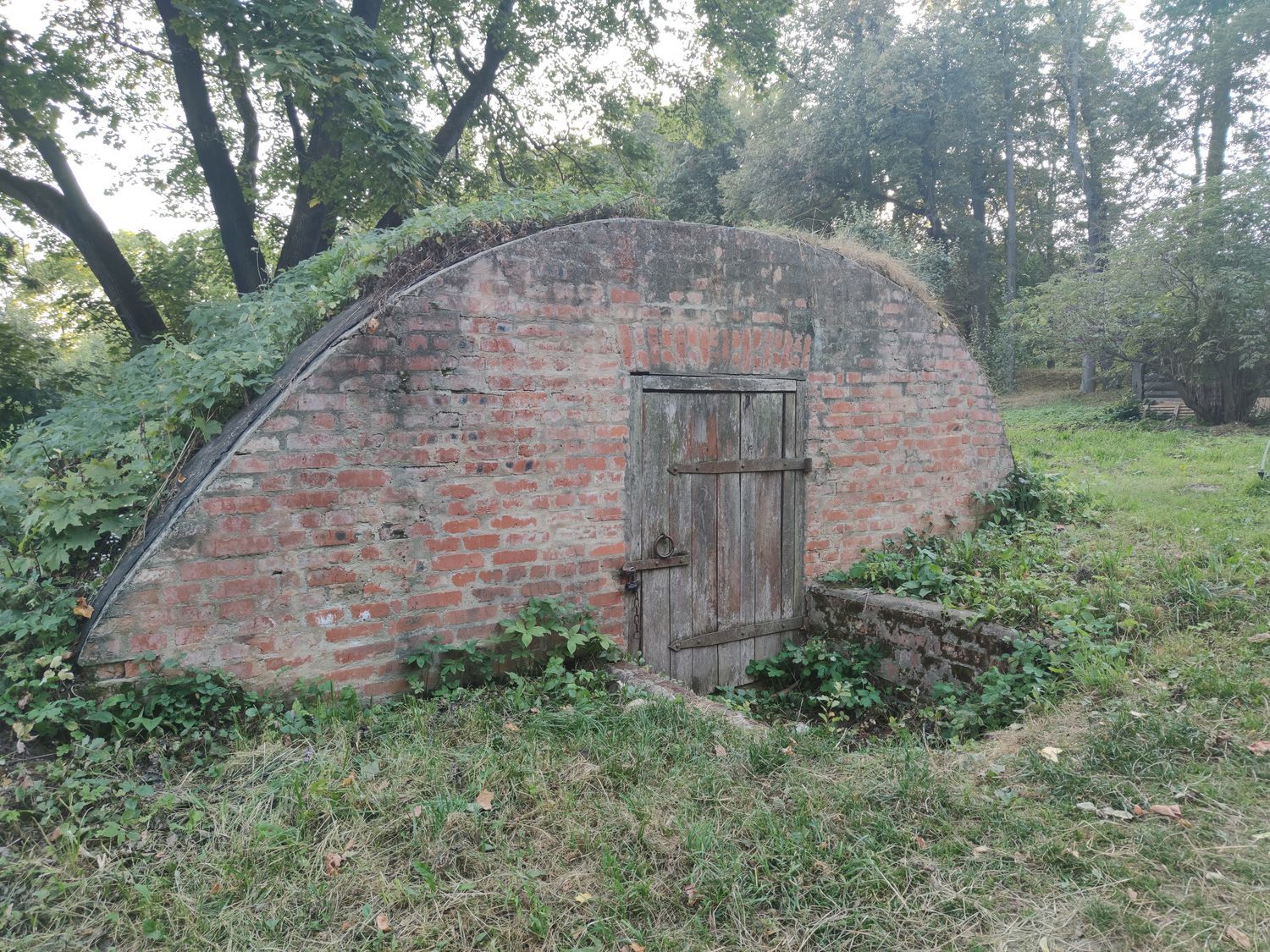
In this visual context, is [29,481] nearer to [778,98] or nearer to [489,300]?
[489,300]

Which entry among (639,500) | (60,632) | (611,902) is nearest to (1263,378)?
(639,500)

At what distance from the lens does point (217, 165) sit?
9.90m

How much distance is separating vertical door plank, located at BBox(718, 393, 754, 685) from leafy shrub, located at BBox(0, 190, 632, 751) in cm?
182

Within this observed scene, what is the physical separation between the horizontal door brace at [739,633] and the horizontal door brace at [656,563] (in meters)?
0.57

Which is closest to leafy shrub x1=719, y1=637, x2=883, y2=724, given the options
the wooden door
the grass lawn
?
the wooden door

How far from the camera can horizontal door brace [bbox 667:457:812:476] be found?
494 cm

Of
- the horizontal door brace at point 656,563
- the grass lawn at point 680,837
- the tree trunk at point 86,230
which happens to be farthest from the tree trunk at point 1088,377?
the tree trunk at point 86,230

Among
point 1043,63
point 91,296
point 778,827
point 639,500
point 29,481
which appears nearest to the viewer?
point 778,827

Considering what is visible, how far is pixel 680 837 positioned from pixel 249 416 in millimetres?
3066

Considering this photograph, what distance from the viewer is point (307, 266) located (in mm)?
5734

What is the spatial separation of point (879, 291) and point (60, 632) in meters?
5.75

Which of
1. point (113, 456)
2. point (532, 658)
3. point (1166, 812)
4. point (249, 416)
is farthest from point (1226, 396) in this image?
point (113, 456)

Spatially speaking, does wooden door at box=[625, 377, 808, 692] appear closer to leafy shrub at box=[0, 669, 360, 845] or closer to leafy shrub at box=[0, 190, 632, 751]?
leafy shrub at box=[0, 190, 632, 751]

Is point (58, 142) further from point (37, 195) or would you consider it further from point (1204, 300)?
point (1204, 300)
